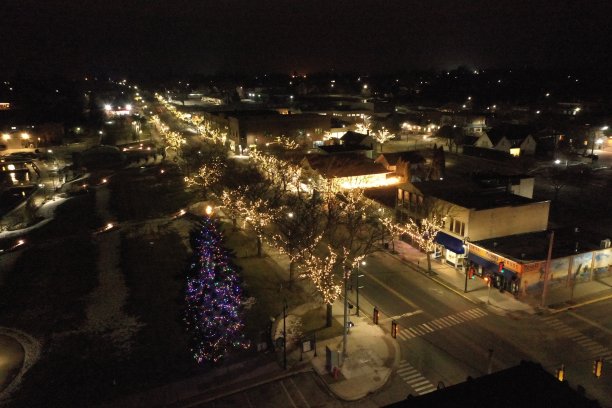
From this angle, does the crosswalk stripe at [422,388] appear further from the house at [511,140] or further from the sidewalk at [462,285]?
the house at [511,140]

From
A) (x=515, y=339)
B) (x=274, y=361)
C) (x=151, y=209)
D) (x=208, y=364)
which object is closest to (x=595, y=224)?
(x=515, y=339)

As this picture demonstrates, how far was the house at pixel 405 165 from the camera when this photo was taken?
49.2 metres

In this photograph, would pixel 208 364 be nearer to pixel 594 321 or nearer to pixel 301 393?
pixel 301 393

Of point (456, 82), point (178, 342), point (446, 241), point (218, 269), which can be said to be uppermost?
point (456, 82)

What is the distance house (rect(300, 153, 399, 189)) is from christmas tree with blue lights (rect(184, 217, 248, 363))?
2598 centimetres

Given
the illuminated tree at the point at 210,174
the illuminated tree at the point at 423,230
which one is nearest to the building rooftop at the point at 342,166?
the illuminated tree at the point at 210,174

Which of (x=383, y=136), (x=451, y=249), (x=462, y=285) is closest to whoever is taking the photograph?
(x=462, y=285)

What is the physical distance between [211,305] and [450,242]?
724 inches

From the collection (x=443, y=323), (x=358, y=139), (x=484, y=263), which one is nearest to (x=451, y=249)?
(x=484, y=263)

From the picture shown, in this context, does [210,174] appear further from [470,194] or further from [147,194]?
[470,194]

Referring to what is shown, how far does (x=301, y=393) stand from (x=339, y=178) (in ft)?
101

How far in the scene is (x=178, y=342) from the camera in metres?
22.1

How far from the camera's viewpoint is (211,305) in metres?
19.6

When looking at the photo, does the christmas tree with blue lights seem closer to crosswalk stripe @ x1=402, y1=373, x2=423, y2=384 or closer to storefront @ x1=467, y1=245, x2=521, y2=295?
crosswalk stripe @ x1=402, y1=373, x2=423, y2=384
